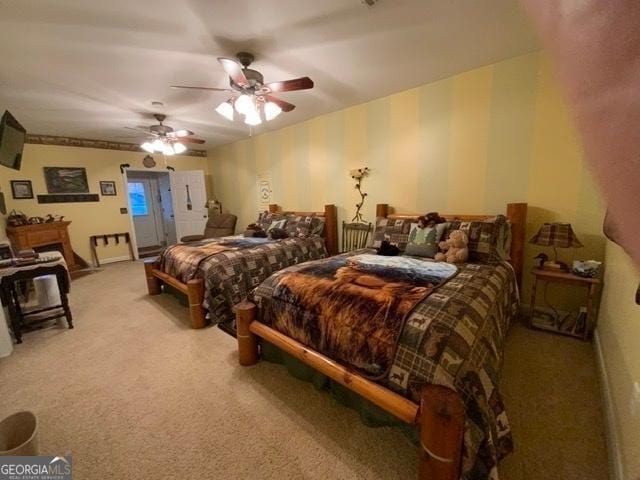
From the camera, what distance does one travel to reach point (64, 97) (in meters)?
2.98

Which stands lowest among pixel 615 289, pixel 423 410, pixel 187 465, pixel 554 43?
pixel 187 465

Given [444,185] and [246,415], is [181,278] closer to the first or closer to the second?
[246,415]

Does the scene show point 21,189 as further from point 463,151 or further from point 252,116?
point 463,151

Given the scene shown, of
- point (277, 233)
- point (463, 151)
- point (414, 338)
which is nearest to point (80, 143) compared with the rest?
point (277, 233)

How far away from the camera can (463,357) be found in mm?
1261

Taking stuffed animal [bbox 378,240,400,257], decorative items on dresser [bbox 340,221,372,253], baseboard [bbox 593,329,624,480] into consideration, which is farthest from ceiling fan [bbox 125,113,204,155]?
baseboard [bbox 593,329,624,480]

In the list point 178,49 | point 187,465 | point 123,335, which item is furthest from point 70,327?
point 178,49

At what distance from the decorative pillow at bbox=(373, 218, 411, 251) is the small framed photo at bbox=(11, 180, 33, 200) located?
18.0 ft

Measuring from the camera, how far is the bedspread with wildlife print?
3.80ft

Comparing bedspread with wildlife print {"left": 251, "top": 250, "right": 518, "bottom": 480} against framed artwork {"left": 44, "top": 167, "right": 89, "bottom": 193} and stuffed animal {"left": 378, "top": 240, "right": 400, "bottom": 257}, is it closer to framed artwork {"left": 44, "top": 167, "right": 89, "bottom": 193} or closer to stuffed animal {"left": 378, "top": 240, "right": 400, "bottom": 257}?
stuffed animal {"left": 378, "top": 240, "right": 400, "bottom": 257}

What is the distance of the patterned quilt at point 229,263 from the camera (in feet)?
8.89

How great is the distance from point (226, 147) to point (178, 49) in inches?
152

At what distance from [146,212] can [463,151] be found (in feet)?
23.4

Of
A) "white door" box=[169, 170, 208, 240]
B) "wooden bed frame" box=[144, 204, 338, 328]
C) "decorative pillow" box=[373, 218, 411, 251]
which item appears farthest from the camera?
"white door" box=[169, 170, 208, 240]
